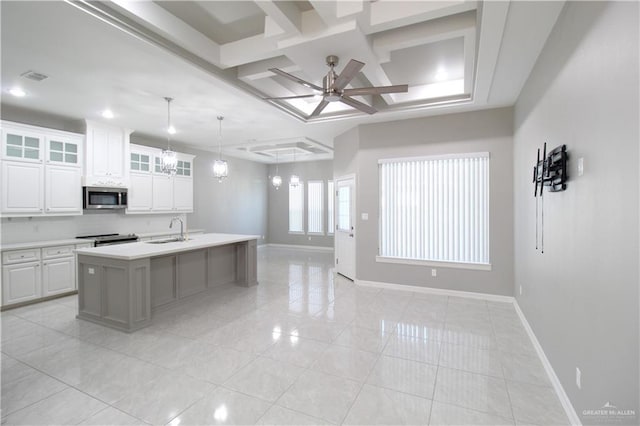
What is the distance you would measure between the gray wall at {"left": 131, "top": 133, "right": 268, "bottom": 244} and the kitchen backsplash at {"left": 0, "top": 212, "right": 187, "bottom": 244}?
3.73 feet

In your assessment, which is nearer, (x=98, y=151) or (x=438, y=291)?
(x=438, y=291)

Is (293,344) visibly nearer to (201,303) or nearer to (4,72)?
(201,303)

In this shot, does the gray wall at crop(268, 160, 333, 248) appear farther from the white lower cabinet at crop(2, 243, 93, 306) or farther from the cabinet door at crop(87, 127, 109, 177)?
the white lower cabinet at crop(2, 243, 93, 306)

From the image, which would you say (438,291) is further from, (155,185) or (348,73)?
(155,185)

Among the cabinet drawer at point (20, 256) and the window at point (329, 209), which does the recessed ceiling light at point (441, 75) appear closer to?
the window at point (329, 209)

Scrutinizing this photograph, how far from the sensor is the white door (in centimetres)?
580

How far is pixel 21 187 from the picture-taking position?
4543mm

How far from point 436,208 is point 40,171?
20.8 feet

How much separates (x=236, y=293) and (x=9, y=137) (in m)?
4.02

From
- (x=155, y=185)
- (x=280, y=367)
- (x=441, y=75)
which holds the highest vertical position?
(x=441, y=75)

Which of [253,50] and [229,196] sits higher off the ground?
[253,50]

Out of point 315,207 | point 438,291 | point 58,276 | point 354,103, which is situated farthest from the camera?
point 315,207

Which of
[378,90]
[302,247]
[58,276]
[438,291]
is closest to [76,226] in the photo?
[58,276]

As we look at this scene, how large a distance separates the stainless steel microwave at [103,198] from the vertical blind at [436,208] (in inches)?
193
